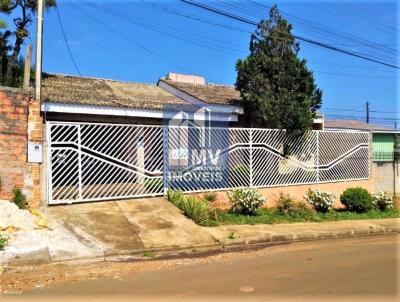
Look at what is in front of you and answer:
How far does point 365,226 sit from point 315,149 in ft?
12.0

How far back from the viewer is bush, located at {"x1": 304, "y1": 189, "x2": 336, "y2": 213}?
12.5 meters

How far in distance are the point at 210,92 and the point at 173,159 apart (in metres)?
6.28

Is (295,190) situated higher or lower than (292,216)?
higher

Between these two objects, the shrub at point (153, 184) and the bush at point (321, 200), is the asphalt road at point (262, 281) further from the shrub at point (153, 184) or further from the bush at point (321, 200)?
the bush at point (321, 200)

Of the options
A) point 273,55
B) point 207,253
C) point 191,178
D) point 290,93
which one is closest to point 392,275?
point 207,253

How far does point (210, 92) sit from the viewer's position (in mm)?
17344

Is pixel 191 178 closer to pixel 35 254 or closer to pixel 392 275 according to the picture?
pixel 35 254

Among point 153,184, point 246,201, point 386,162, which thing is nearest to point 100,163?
point 153,184

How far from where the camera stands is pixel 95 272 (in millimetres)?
6605

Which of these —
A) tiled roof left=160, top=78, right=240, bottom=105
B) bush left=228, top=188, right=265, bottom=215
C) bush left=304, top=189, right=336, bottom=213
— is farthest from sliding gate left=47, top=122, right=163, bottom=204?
bush left=304, top=189, right=336, bottom=213

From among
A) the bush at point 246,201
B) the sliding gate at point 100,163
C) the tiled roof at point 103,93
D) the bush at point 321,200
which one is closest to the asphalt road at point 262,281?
the bush at point 246,201

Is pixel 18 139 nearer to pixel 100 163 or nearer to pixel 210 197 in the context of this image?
pixel 100 163

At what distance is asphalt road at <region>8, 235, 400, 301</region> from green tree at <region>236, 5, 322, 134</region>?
6.06m

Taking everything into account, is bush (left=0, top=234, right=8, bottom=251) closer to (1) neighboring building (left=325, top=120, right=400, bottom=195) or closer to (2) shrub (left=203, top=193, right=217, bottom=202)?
(2) shrub (left=203, top=193, right=217, bottom=202)
